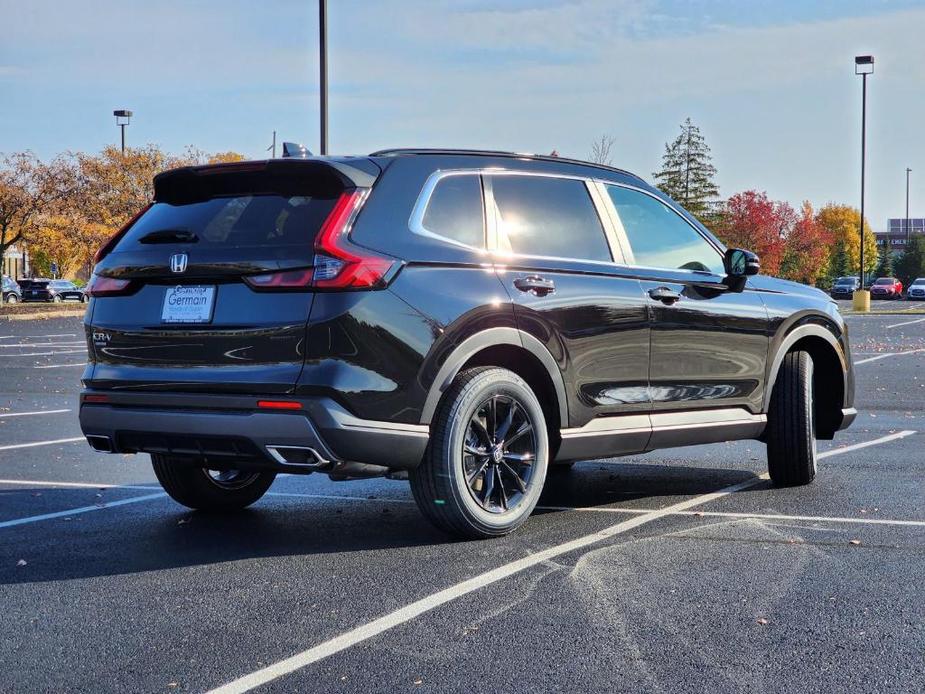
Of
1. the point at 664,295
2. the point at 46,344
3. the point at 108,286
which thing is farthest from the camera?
the point at 46,344

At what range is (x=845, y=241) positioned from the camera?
137 metres

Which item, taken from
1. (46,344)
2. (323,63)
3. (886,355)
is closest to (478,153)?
(323,63)

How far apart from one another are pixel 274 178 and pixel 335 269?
68 centimetres

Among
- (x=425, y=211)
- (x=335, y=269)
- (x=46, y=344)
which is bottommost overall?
(x=46, y=344)

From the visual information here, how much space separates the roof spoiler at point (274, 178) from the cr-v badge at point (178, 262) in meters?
0.39

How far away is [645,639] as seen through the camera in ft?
13.9

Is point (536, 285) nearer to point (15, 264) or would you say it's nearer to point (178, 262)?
point (178, 262)

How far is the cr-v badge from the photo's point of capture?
5629 millimetres

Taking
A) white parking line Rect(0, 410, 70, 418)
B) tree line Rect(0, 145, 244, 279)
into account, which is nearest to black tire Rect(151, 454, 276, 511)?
white parking line Rect(0, 410, 70, 418)

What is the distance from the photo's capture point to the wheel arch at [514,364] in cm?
560

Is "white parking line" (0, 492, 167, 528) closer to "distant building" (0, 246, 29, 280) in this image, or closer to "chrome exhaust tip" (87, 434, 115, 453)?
"chrome exhaust tip" (87, 434, 115, 453)

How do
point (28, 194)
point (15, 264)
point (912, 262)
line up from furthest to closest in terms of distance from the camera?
point (15, 264), point (912, 262), point (28, 194)

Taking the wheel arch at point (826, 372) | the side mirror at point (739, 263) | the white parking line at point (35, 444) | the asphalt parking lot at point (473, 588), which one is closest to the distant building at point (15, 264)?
the white parking line at point (35, 444)

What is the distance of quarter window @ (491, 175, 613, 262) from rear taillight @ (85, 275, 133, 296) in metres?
1.79
